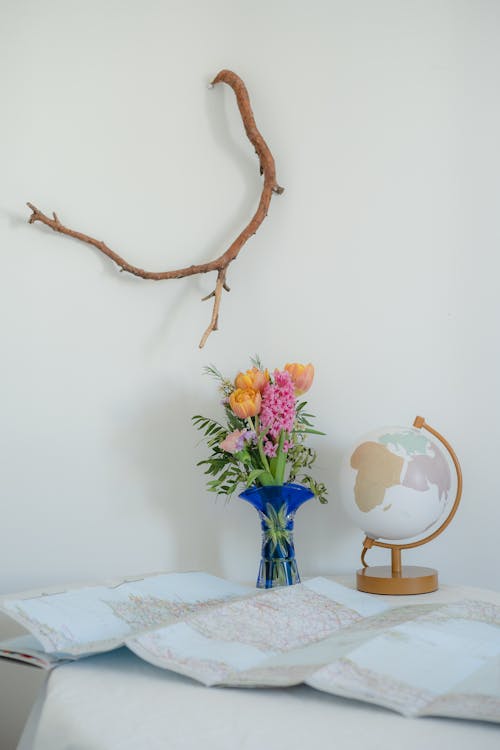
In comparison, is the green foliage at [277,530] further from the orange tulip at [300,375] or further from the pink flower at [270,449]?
the orange tulip at [300,375]

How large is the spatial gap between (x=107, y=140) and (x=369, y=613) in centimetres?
100

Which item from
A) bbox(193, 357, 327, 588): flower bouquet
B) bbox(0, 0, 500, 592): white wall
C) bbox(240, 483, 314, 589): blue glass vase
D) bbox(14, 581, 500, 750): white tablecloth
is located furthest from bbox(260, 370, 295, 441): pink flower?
bbox(14, 581, 500, 750): white tablecloth

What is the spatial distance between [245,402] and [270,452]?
0.10m

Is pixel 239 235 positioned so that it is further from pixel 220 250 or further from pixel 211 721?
pixel 211 721

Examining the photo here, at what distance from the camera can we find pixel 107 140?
1524mm

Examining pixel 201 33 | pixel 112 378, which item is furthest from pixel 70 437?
pixel 201 33

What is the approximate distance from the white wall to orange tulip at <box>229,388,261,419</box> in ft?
0.77

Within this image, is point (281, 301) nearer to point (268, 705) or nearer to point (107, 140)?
point (107, 140)

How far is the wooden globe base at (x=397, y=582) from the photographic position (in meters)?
1.20

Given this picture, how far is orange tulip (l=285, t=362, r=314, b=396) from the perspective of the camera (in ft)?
4.32

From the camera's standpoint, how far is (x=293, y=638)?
904 mm

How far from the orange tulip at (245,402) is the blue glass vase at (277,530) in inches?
5.2

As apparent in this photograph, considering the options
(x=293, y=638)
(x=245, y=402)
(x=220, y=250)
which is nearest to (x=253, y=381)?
(x=245, y=402)

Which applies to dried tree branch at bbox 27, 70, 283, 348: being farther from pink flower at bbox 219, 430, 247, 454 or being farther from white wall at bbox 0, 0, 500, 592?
pink flower at bbox 219, 430, 247, 454
